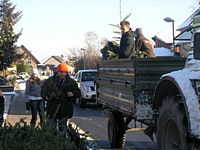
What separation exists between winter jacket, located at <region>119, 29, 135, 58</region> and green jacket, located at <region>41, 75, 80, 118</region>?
122cm

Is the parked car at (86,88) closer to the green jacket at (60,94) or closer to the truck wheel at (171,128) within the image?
the green jacket at (60,94)

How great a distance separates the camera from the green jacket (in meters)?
8.62

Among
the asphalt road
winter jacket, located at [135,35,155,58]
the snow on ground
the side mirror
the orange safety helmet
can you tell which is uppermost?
winter jacket, located at [135,35,155,58]

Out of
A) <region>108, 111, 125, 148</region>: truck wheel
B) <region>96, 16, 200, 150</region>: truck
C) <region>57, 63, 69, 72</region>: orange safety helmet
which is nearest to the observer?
<region>96, 16, 200, 150</region>: truck

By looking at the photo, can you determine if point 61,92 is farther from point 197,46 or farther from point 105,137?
point 197,46

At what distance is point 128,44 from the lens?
9.16m

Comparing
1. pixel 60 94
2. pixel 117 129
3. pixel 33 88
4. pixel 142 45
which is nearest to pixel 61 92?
pixel 60 94

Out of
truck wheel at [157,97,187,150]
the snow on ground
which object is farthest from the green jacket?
the snow on ground

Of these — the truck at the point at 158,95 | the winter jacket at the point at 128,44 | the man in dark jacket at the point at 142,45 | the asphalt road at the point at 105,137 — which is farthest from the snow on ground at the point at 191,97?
the asphalt road at the point at 105,137

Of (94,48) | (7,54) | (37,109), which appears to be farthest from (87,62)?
(37,109)

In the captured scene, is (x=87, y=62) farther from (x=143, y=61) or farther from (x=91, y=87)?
(x=143, y=61)

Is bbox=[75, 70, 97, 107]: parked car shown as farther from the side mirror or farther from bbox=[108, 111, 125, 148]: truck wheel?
the side mirror

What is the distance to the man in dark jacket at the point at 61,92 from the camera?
8.60 meters

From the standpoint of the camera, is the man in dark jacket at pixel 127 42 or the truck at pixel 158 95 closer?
the truck at pixel 158 95
